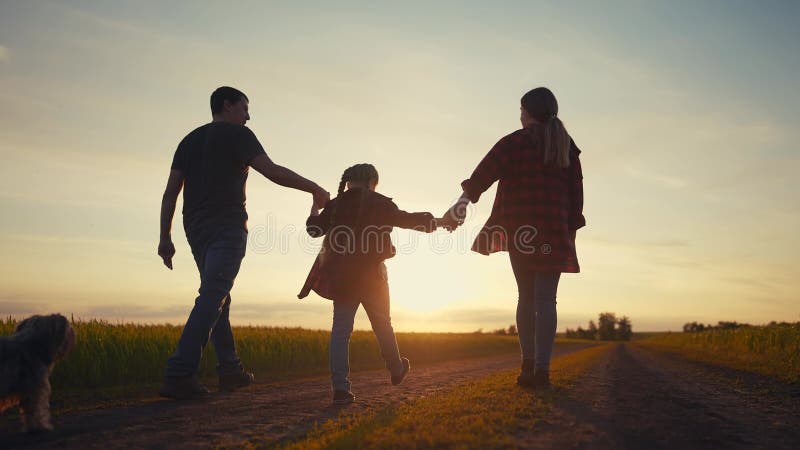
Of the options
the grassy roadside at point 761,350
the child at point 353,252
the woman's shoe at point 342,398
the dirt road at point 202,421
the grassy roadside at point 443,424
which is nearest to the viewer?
the grassy roadside at point 443,424

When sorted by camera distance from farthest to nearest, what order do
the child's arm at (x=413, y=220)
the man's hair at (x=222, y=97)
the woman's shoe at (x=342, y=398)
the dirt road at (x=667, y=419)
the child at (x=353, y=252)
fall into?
the man's hair at (x=222, y=97) < the child's arm at (x=413, y=220) < the child at (x=353, y=252) < the woman's shoe at (x=342, y=398) < the dirt road at (x=667, y=419)

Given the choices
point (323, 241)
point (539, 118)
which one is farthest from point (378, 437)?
point (539, 118)

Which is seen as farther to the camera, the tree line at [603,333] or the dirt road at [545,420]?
the tree line at [603,333]

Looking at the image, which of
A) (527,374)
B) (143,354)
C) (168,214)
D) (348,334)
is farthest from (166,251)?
(143,354)

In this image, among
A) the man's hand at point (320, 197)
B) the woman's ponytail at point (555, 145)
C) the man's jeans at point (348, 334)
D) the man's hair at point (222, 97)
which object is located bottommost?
the man's jeans at point (348, 334)

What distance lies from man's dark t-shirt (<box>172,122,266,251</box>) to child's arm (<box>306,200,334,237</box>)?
653 millimetres

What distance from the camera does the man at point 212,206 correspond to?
5629 millimetres

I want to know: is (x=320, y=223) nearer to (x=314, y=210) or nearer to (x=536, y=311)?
(x=314, y=210)

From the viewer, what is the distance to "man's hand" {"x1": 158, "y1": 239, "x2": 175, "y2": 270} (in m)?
6.07

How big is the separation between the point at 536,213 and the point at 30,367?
4.31 metres

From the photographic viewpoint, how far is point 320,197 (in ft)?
19.3

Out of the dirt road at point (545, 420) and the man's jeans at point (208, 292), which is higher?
the man's jeans at point (208, 292)

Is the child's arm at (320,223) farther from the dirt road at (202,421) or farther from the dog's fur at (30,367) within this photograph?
the dog's fur at (30,367)

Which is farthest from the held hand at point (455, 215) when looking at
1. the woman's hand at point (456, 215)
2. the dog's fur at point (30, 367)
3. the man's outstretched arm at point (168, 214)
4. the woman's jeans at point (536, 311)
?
the dog's fur at point (30, 367)
